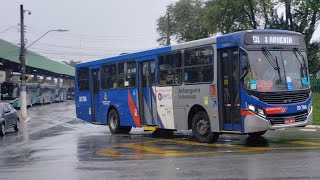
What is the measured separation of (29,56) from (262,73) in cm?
5676

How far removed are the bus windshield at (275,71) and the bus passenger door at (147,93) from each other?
4863mm

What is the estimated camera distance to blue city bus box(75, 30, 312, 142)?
1369 cm

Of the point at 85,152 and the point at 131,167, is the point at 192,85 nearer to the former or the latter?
the point at 85,152

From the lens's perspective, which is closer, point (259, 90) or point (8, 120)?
point (259, 90)

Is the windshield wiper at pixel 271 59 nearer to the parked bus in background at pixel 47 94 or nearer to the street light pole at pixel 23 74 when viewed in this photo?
the street light pole at pixel 23 74

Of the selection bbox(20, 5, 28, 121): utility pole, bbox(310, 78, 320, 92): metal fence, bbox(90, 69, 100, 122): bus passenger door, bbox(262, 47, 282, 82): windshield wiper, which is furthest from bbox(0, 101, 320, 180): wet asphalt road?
bbox(310, 78, 320, 92): metal fence

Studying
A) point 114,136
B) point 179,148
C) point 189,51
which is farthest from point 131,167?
point 114,136

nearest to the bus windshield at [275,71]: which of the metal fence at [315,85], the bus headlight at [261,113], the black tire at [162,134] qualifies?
the bus headlight at [261,113]

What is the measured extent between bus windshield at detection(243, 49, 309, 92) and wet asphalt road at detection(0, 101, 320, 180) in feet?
5.49

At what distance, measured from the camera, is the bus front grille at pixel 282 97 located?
44.8ft

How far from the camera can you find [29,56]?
6669 cm

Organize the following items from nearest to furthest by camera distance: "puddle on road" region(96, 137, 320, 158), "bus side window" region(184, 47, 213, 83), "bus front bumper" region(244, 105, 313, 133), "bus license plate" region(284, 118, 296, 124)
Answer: "puddle on road" region(96, 137, 320, 158) < "bus front bumper" region(244, 105, 313, 133) < "bus license plate" region(284, 118, 296, 124) < "bus side window" region(184, 47, 213, 83)

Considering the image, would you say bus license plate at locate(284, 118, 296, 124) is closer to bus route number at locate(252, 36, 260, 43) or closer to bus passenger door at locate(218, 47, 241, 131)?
bus passenger door at locate(218, 47, 241, 131)

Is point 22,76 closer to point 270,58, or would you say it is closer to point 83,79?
point 83,79
